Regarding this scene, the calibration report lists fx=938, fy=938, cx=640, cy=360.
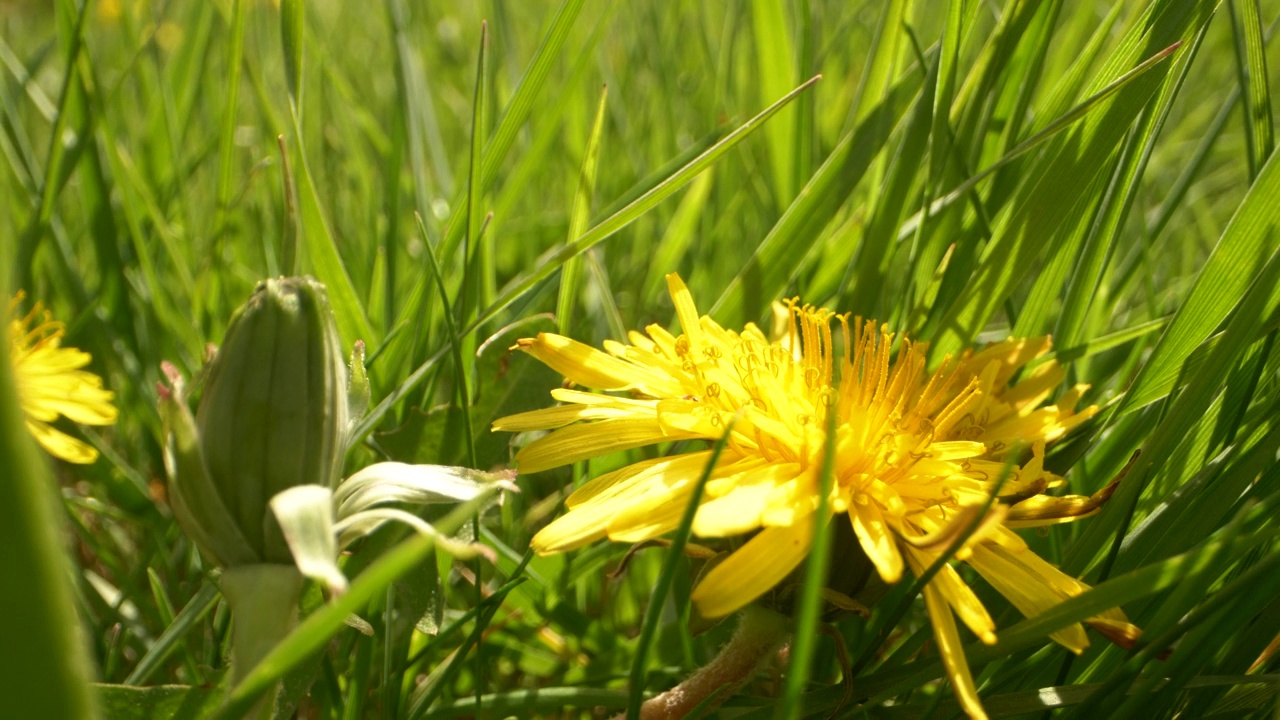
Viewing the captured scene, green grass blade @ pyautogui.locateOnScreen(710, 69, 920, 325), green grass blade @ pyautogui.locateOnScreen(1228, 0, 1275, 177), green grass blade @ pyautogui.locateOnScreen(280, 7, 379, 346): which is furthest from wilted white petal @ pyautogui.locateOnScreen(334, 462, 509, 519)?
green grass blade @ pyautogui.locateOnScreen(1228, 0, 1275, 177)

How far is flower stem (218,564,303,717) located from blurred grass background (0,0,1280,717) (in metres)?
0.13

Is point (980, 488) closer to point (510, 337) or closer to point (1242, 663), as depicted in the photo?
point (1242, 663)

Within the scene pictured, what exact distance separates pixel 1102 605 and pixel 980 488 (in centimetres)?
13

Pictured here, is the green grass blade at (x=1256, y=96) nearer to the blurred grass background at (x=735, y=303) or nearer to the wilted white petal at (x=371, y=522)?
the blurred grass background at (x=735, y=303)

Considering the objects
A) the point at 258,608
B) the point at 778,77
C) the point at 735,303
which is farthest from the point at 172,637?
the point at 778,77

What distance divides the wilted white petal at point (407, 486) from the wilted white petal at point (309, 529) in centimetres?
6

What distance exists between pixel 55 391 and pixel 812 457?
747mm

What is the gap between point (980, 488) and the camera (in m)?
0.62

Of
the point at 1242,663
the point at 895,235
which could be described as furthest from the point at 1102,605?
the point at 895,235

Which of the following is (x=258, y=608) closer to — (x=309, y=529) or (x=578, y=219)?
(x=309, y=529)

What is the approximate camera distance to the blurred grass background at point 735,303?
627 mm

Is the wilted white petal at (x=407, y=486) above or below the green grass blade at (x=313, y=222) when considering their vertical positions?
below

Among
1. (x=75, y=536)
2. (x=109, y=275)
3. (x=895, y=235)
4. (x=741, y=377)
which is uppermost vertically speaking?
(x=109, y=275)

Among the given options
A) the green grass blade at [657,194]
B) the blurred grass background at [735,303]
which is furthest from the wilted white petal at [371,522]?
the green grass blade at [657,194]
